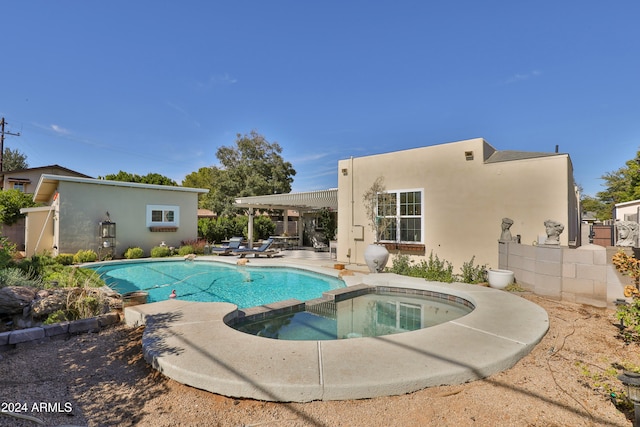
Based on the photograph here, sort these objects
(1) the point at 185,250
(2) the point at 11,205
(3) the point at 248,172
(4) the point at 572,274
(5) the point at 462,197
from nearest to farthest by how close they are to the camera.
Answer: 1. (4) the point at 572,274
2. (5) the point at 462,197
3. (1) the point at 185,250
4. (2) the point at 11,205
5. (3) the point at 248,172

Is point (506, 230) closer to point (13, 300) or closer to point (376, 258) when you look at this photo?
point (376, 258)

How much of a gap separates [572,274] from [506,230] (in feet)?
6.93

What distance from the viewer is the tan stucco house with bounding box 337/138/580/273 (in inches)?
328

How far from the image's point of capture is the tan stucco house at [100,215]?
13.6 meters

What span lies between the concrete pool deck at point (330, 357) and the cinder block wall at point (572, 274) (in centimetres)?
212

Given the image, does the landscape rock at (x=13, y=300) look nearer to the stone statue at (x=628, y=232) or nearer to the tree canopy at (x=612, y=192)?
the stone statue at (x=628, y=232)

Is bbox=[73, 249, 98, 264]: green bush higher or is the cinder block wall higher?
the cinder block wall

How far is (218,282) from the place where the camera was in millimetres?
10008

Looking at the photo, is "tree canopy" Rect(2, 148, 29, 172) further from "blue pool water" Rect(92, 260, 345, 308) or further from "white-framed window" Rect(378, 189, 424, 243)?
"white-framed window" Rect(378, 189, 424, 243)

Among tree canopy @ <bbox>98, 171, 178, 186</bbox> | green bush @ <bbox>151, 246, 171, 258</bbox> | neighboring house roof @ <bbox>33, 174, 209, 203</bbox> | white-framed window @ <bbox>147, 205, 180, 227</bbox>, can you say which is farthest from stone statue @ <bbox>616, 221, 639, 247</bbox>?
tree canopy @ <bbox>98, 171, 178, 186</bbox>

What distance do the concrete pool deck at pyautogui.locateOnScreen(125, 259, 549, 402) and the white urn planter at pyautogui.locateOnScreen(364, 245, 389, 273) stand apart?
4.54 metres

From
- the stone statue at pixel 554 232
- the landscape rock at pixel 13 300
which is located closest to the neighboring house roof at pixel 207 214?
the landscape rock at pixel 13 300

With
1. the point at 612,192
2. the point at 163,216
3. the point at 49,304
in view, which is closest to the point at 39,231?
the point at 163,216

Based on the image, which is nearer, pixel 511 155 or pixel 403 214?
pixel 511 155
